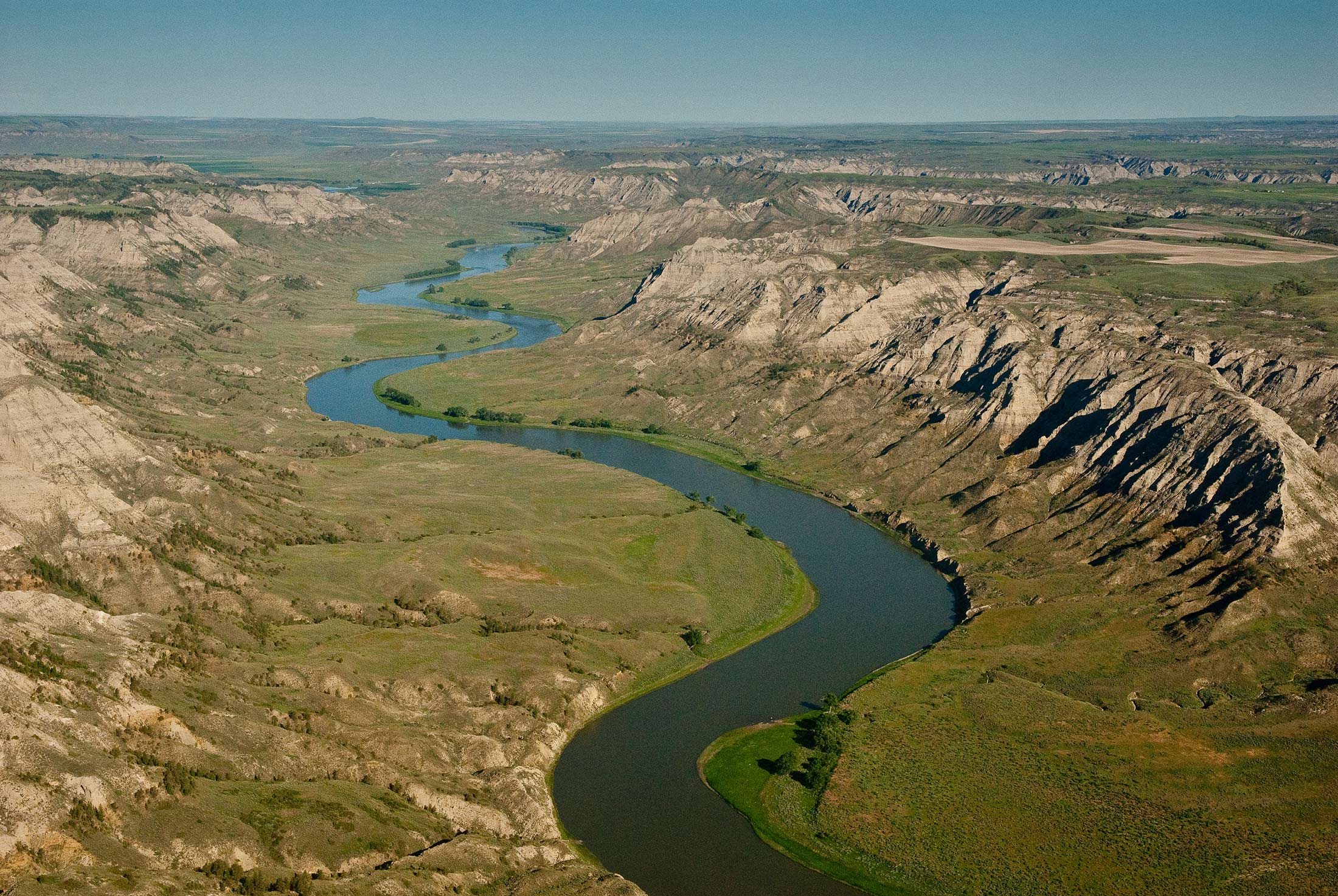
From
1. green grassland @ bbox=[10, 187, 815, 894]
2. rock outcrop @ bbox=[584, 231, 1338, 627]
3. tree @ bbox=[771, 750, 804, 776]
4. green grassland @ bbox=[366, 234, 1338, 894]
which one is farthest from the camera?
rock outcrop @ bbox=[584, 231, 1338, 627]

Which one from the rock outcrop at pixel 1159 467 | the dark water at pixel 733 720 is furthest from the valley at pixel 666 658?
the dark water at pixel 733 720

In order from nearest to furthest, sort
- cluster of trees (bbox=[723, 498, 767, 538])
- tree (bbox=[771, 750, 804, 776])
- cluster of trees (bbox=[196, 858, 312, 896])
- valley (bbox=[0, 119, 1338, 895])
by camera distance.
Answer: cluster of trees (bbox=[196, 858, 312, 896]) → valley (bbox=[0, 119, 1338, 895]) → tree (bbox=[771, 750, 804, 776]) → cluster of trees (bbox=[723, 498, 767, 538])

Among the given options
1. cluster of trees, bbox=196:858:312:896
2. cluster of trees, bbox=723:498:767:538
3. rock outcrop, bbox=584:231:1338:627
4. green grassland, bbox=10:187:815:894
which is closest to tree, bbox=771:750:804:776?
green grassland, bbox=10:187:815:894

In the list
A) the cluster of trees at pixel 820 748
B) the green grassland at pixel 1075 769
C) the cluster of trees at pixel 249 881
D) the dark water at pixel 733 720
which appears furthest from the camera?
the cluster of trees at pixel 820 748

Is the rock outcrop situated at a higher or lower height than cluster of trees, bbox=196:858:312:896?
higher

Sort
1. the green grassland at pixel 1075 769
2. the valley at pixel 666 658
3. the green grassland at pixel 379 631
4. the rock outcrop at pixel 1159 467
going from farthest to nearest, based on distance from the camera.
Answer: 1. the rock outcrop at pixel 1159 467
2. the green grassland at pixel 1075 769
3. the valley at pixel 666 658
4. the green grassland at pixel 379 631

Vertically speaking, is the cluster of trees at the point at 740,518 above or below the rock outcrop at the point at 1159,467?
below

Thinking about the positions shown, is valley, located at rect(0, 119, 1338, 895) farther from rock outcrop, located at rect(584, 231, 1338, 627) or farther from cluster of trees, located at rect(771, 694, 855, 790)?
rock outcrop, located at rect(584, 231, 1338, 627)

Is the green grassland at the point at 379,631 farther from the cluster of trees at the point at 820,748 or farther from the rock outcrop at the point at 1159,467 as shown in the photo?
the rock outcrop at the point at 1159,467

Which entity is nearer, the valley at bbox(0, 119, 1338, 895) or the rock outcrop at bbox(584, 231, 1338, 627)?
the valley at bbox(0, 119, 1338, 895)

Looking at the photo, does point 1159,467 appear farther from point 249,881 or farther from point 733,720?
point 249,881
